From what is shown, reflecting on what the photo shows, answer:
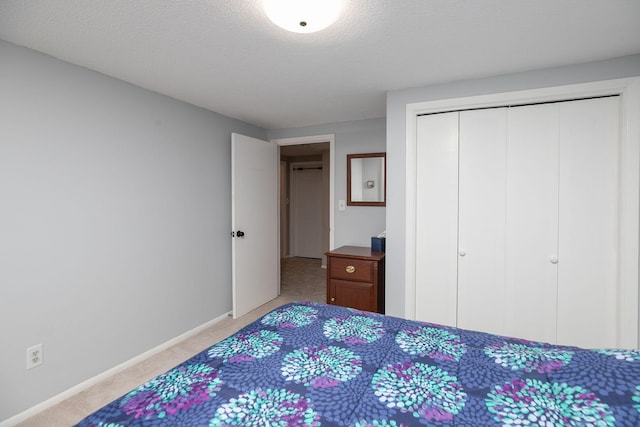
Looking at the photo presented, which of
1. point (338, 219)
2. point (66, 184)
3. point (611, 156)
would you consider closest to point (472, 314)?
point (611, 156)

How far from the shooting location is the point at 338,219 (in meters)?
3.83

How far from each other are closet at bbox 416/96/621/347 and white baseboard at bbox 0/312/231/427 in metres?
2.16

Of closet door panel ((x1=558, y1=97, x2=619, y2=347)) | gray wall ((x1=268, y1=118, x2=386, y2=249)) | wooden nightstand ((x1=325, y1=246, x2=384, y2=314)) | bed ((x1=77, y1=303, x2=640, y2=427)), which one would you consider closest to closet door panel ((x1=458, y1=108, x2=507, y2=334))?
closet door panel ((x1=558, y1=97, x2=619, y2=347))

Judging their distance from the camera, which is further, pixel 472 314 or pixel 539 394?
pixel 472 314

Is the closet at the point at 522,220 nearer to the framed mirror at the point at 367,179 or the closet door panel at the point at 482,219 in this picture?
the closet door panel at the point at 482,219

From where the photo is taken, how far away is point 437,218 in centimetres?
256

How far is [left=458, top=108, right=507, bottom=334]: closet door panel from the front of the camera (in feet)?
7.82

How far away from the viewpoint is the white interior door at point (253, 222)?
11.0 ft

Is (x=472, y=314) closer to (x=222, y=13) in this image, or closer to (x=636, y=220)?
(x=636, y=220)

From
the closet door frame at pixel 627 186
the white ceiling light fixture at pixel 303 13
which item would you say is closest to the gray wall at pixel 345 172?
the closet door frame at pixel 627 186

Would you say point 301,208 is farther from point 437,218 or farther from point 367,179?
point 437,218

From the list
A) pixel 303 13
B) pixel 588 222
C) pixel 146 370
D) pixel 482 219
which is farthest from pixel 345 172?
pixel 146 370

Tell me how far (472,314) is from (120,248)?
2790mm

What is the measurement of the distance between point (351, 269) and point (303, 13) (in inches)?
85.8
